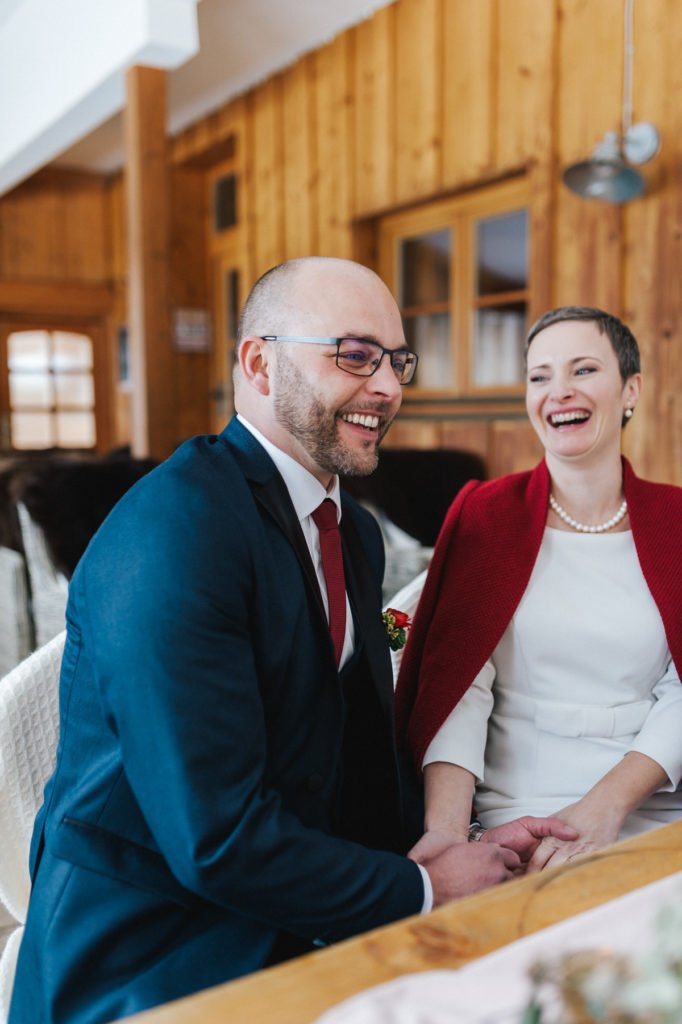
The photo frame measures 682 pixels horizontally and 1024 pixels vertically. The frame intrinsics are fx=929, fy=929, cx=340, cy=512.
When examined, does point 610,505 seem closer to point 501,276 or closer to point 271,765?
point 271,765

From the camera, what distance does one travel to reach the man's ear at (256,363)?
1.25 m

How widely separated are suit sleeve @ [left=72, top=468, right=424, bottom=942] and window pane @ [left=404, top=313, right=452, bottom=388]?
13.9 ft

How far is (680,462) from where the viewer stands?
374 cm

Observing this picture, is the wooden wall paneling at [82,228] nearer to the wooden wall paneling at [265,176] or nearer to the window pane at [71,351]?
the window pane at [71,351]

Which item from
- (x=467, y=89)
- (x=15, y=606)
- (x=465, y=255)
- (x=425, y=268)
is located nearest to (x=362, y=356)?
(x=15, y=606)

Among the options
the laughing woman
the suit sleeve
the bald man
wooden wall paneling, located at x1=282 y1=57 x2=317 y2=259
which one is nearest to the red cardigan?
the laughing woman

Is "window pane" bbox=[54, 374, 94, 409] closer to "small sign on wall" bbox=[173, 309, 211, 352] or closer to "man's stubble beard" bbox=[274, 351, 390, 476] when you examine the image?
"small sign on wall" bbox=[173, 309, 211, 352]

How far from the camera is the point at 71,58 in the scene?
4844 mm

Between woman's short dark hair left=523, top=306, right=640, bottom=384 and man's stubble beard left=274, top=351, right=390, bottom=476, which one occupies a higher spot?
woman's short dark hair left=523, top=306, right=640, bottom=384

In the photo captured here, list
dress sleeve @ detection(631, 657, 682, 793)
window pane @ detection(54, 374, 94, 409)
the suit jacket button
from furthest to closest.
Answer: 1. window pane @ detection(54, 374, 94, 409)
2. dress sleeve @ detection(631, 657, 682, 793)
3. the suit jacket button

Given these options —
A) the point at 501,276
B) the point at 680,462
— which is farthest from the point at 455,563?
the point at 501,276

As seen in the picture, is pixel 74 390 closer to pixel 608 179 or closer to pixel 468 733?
pixel 608 179

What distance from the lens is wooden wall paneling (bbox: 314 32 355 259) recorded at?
5.50 metres

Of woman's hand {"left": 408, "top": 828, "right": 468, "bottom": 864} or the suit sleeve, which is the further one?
woman's hand {"left": 408, "top": 828, "right": 468, "bottom": 864}
